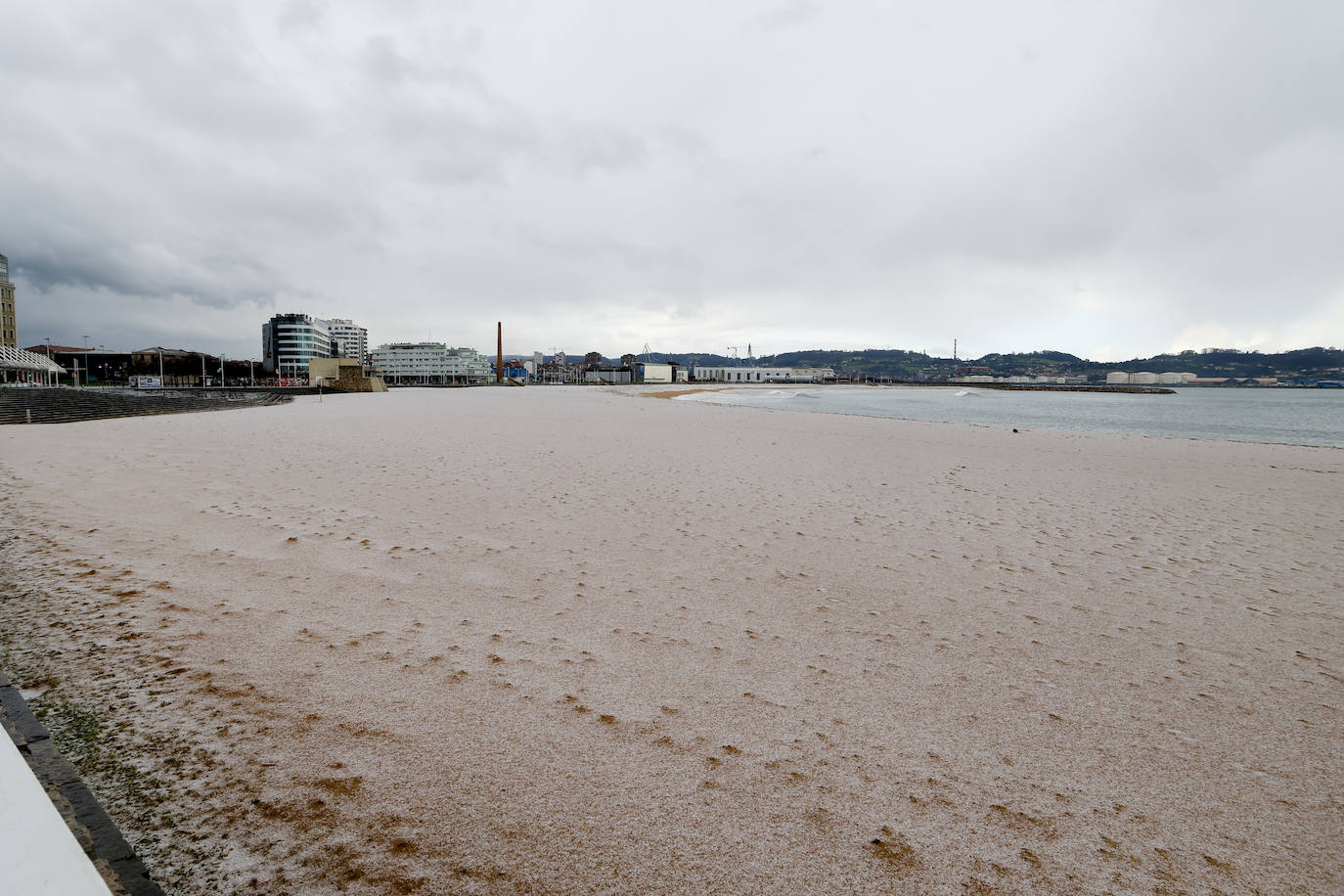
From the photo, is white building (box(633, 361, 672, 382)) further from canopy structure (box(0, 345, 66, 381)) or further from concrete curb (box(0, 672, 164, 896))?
concrete curb (box(0, 672, 164, 896))

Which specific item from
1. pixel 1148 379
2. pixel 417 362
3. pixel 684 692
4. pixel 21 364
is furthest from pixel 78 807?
pixel 1148 379

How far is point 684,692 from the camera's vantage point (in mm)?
3869

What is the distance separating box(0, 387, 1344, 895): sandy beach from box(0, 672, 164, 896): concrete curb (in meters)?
0.09

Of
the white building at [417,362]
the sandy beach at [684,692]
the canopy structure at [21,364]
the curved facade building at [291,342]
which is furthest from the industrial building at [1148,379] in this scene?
the canopy structure at [21,364]

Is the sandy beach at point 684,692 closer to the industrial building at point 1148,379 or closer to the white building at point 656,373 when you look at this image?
the white building at point 656,373

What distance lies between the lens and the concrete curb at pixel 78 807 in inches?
87.9

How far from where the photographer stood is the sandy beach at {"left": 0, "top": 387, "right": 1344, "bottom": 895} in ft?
8.50

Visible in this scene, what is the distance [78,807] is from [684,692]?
9.37 feet

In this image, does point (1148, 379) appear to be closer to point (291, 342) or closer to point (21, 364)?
point (291, 342)

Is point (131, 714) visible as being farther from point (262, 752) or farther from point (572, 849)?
point (572, 849)

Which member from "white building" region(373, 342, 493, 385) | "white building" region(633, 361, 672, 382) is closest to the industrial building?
"white building" region(633, 361, 672, 382)

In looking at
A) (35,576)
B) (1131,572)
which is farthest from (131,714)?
(1131,572)

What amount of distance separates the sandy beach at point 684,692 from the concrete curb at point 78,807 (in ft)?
0.29

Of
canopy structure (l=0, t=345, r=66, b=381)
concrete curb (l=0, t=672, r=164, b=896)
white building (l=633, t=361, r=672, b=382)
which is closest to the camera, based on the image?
concrete curb (l=0, t=672, r=164, b=896)
